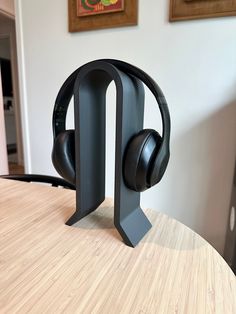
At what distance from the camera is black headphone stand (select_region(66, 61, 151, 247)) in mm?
451

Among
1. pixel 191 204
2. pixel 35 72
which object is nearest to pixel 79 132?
pixel 191 204

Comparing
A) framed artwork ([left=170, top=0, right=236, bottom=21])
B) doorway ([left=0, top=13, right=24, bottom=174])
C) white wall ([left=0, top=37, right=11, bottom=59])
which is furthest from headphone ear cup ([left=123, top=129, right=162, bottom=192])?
white wall ([left=0, top=37, right=11, bottom=59])

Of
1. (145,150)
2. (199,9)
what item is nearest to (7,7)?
(199,9)

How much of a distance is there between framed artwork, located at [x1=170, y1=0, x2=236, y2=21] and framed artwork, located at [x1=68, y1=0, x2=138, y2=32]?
203 mm

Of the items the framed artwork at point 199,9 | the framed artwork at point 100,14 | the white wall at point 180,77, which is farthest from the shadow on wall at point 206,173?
the framed artwork at point 100,14

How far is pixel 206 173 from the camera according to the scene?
1.22m

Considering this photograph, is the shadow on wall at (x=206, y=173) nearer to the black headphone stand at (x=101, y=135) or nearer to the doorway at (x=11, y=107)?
the black headphone stand at (x=101, y=135)

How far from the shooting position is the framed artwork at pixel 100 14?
118 centimetres

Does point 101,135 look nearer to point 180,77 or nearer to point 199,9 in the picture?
point 180,77

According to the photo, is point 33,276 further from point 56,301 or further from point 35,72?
point 35,72

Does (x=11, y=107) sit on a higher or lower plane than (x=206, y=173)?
higher

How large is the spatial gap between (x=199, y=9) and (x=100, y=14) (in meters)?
0.52

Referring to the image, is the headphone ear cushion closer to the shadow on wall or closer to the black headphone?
the black headphone

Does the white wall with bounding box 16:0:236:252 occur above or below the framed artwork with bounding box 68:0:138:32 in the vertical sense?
below
